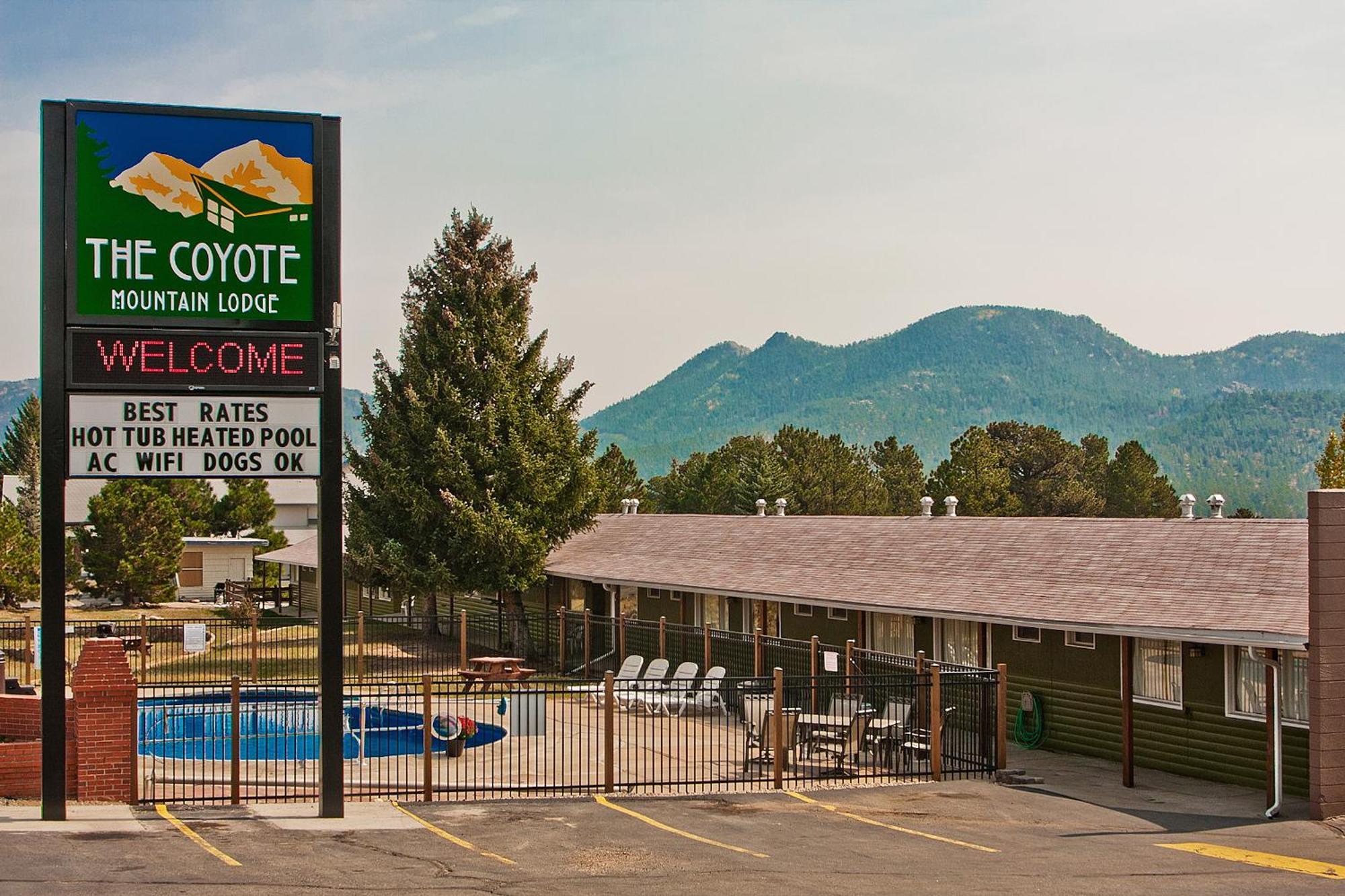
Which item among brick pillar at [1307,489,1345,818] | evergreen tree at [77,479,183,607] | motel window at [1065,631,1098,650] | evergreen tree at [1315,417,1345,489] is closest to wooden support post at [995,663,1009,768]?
motel window at [1065,631,1098,650]

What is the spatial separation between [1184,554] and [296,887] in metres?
15.8

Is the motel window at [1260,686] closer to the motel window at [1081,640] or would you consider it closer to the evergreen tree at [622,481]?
the motel window at [1081,640]

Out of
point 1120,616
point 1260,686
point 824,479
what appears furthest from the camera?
point 824,479

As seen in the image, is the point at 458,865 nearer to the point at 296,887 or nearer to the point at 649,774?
the point at 296,887

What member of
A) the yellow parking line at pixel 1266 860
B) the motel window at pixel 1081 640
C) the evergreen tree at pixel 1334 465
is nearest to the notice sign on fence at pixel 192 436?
the yellow parking line at pixel 1266 860

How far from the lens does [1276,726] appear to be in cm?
1819

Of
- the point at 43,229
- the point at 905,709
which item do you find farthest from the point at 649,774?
the point at 43,229

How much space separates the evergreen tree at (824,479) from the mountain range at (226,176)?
71.0 m

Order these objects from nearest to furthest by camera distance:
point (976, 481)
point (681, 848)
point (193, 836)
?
point (193, 836) → point (681, 848) → point (976, 481)

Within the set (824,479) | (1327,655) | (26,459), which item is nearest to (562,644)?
(1327,655)

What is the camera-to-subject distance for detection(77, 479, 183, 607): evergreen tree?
52281 millimetres

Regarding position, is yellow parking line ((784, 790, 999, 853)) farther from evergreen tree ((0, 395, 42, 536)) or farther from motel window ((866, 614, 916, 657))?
evergreen tree ((0, 395, 42, 536))

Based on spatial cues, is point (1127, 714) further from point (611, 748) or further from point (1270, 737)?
point (611, 748)

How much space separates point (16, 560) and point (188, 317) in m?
37.6
